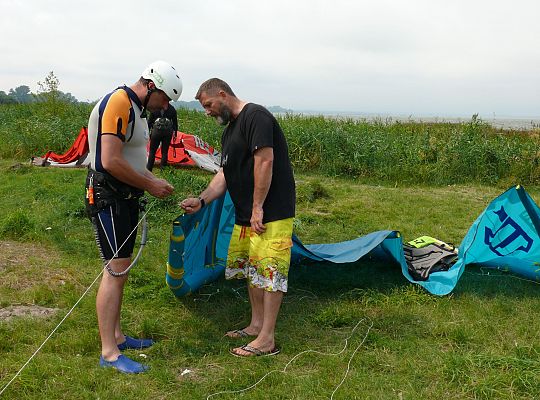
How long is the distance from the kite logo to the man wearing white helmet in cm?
313

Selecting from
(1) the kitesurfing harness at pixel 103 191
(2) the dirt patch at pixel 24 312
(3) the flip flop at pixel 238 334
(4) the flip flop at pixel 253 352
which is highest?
(1) the kitesurfing harness at pixel 103 191

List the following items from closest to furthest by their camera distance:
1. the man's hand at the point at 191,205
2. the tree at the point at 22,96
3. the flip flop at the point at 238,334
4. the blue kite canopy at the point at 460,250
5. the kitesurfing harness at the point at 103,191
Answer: the kitesurfing harness at the point at 103,191, the man's hand at the point at 191,205, the flip flop at the point at 238,334, the blue kite canopy at the point at 460,250, the tree at the point at 22,96

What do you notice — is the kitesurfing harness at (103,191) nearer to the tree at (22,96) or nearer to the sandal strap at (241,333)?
the sandal strap at (241,333)

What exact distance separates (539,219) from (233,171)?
2.84 meters

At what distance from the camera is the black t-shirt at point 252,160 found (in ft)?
12.0

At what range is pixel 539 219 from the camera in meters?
4.91

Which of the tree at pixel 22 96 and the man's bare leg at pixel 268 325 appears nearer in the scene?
the man's bare leg at pixel 268 325

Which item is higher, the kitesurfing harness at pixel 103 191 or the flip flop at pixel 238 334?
the kitesurfing harness at pixel 103 191

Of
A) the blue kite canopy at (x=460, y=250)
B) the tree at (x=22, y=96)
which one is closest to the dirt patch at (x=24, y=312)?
the blue kite canopy at (x=460, y=250)

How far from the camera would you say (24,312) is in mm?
4418

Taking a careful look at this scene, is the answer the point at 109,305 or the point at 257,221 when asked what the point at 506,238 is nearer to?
the point at 257,221

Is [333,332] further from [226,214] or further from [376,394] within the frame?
[226,214]

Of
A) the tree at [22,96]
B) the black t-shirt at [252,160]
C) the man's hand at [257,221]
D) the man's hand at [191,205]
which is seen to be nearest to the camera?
the black t-shirt at [252,160]

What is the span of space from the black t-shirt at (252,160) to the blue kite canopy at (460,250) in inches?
29.4
